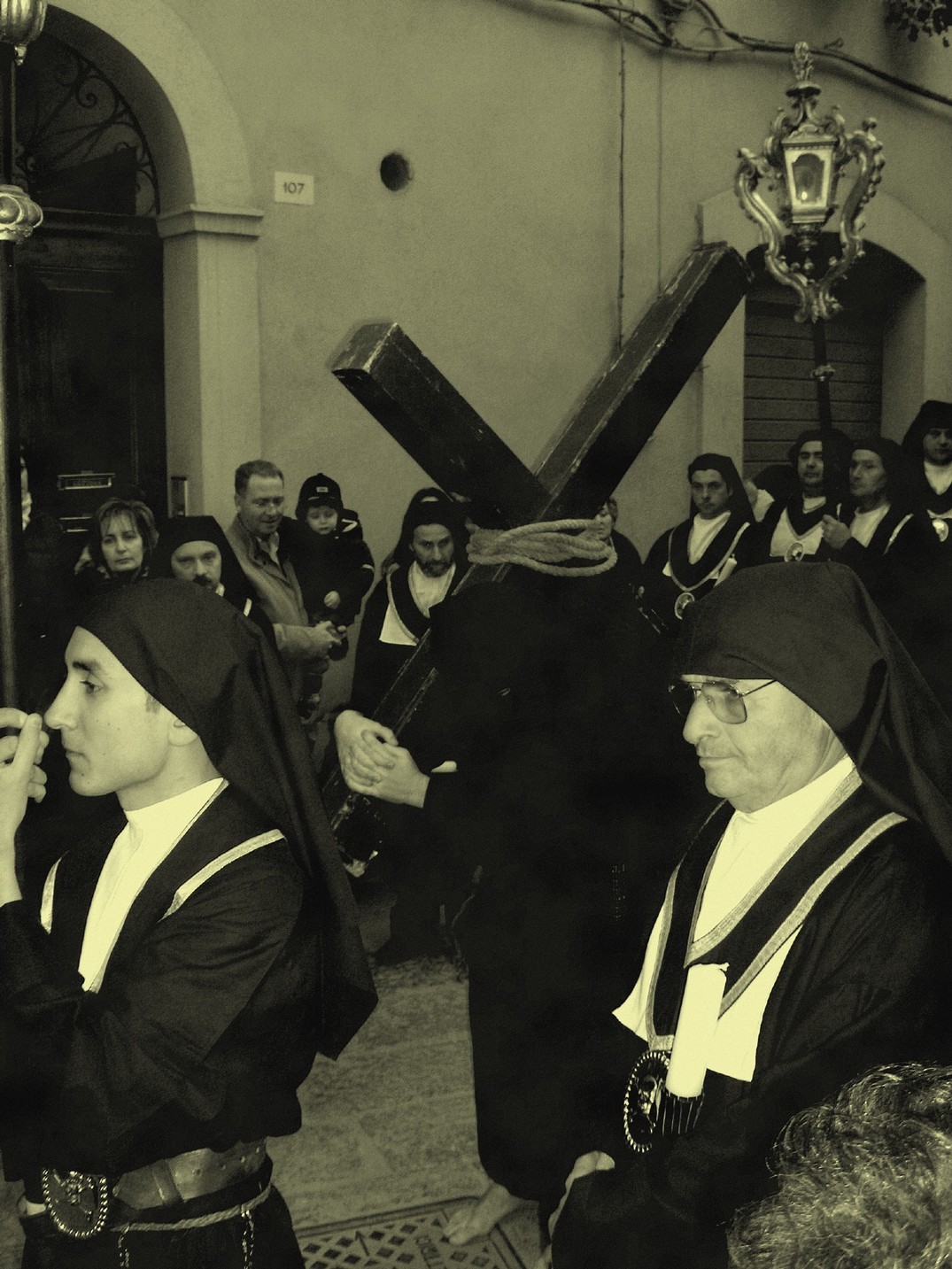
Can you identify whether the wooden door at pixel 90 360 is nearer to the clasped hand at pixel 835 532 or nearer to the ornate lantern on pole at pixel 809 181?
the ornate lantern on pole at pixel 809 181

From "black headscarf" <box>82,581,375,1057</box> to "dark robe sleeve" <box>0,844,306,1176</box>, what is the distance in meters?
0.08

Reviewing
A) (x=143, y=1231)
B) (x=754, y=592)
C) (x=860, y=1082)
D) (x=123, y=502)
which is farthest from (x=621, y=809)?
(x=123, y=502)

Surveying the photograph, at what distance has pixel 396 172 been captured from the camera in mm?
8617

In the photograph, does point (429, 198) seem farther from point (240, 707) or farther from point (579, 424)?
point (240, 707)

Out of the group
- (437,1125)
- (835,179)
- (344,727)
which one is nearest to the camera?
(344,727)

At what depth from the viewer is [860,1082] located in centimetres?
150

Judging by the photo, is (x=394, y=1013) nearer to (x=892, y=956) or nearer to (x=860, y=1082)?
(x=892, y=956)

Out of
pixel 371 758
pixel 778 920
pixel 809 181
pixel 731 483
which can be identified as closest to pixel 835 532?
pixel 731 483

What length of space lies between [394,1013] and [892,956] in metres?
3.19

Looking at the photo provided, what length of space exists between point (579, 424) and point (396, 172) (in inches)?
238

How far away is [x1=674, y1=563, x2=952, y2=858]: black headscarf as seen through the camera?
7.26ft

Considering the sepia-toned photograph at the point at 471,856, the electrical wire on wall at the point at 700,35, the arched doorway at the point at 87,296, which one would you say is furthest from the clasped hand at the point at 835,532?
the electrical wire on wall at the point at 700,35

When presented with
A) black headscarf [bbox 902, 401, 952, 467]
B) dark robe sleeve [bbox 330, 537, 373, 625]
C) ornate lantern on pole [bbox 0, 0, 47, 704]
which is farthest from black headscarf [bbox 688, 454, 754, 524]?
ornate lantern on pole [bbox 0, 0, 47, 704]

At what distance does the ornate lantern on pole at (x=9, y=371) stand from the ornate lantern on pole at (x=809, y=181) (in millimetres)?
5413
